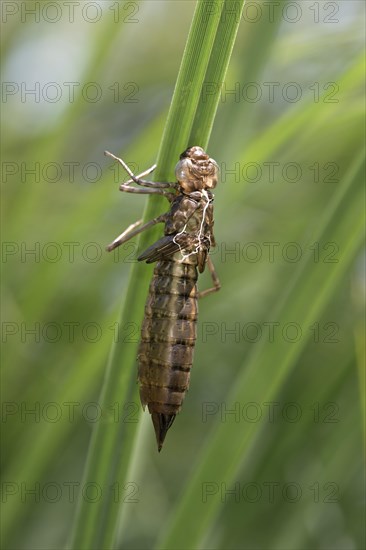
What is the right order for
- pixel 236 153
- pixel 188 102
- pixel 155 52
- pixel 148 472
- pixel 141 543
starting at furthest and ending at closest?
pixel 155 52 < pixel 148 472 < pixel 141 543 < pixel 236 153 < pixel 188 102

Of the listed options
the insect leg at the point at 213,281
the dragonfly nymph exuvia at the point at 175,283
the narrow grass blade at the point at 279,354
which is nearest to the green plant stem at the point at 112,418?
the dragonfly nymph exuvia at the point at 175,283

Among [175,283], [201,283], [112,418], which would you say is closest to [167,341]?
[175,283]

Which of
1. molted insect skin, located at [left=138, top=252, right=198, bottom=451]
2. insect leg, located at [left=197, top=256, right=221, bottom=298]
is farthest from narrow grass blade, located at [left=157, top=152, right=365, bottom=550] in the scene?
insect leg, located at [left=197, top=256, right=221, bottom=298]

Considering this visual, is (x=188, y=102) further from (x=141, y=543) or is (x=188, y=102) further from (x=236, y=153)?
(x=141, y=543)

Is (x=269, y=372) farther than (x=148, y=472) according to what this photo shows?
No

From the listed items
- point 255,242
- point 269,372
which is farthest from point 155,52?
point 269,372

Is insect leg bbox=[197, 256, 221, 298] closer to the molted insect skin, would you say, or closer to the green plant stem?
the molted insect skin

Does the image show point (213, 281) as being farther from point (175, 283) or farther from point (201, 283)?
point (175, 283)

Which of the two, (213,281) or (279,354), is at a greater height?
(213,281)
